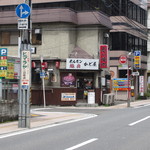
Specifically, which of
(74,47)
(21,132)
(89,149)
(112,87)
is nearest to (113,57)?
(112,87)

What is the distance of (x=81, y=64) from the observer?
30328 mm

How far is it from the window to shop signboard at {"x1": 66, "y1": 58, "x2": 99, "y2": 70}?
19.2 ft

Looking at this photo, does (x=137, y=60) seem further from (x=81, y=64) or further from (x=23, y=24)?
(x=23, y=24)

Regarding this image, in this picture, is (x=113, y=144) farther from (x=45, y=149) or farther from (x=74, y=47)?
(x=74, y=47)

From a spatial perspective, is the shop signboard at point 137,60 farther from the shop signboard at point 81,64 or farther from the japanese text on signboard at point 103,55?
the shop signboard at point 81,64

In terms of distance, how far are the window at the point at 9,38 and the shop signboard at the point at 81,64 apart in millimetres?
5854

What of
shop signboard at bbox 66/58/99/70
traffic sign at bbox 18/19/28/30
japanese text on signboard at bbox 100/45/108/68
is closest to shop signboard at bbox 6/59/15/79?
traffic sign at bbox 18/19/28/30

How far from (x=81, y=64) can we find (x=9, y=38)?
25.0 ft

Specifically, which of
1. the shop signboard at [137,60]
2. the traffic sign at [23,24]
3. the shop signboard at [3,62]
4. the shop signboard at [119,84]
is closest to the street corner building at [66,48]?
the shop signboard at [119,84]

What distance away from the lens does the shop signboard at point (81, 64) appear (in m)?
30.3

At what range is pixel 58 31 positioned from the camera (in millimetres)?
31266

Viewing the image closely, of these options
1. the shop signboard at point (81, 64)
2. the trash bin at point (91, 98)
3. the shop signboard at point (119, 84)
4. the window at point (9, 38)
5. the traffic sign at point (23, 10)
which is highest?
the window at point (9, 38)

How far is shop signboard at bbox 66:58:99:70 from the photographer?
99.3 feet

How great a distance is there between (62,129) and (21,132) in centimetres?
194
